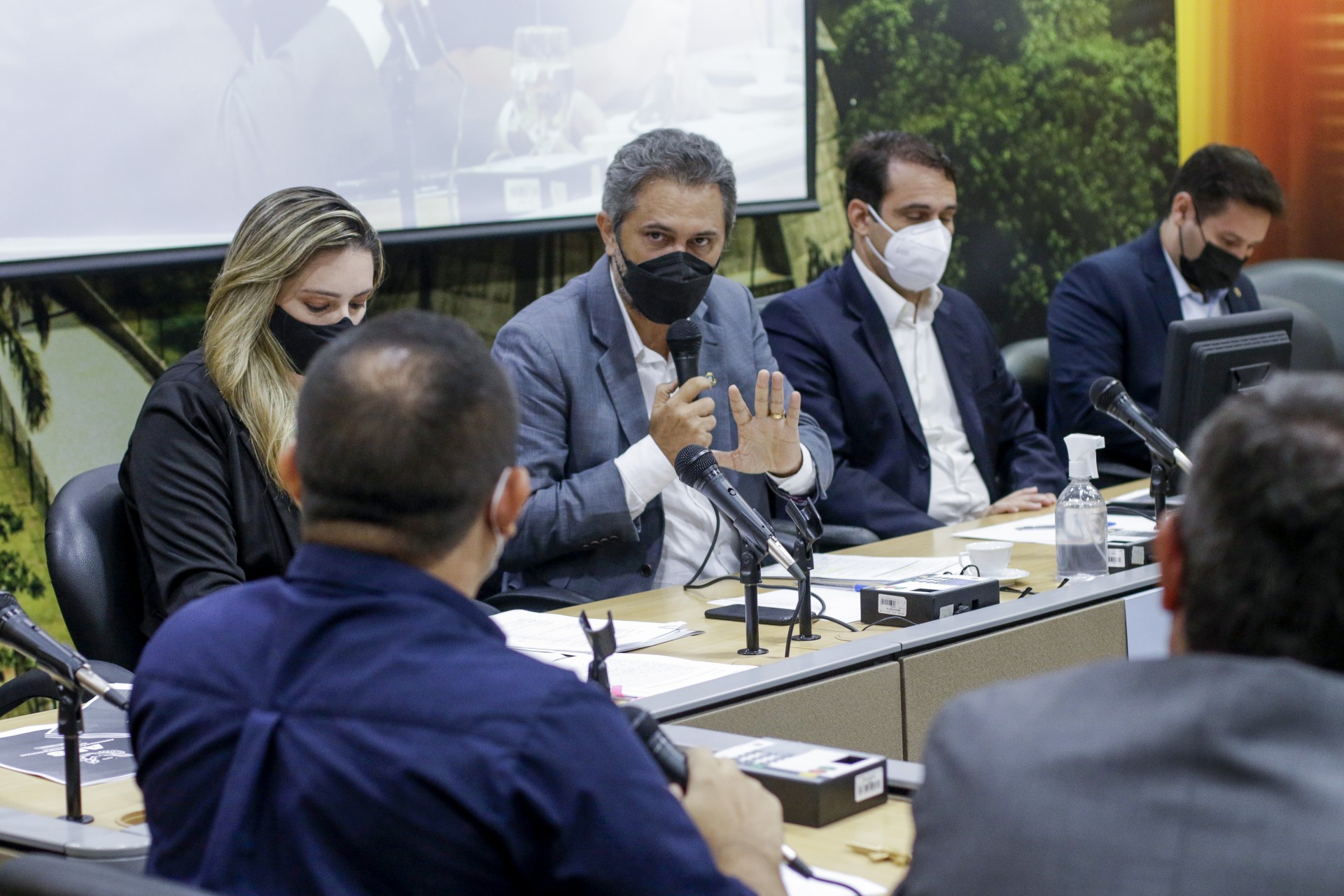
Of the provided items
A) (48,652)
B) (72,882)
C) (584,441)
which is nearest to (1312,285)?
(584,441)

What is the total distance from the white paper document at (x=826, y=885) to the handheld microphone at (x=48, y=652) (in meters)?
0.68

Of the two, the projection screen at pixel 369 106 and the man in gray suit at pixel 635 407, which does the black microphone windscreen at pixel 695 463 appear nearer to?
the man in gray suit at pixel 635 407

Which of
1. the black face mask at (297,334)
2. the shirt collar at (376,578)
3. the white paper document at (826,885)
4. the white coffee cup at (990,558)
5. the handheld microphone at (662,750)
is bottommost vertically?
the white paper document at (826,885)

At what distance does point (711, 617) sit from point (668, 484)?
44cm

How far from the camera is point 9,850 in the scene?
1.39 meters

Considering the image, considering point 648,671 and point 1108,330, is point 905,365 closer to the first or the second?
point 1108,330

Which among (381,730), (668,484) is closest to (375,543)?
(381,730)

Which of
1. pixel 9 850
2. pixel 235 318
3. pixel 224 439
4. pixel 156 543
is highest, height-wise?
pixel 235 318

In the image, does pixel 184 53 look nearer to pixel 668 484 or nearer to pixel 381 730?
pixel 668 484

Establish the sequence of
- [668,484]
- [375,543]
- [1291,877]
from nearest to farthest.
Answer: [1291,877] < [375,543] < [668,484]

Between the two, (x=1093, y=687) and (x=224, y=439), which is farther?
(x=224, y=439)

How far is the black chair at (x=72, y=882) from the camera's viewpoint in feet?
2.63

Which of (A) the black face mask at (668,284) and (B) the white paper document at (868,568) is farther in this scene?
(A) the black face mask at (668,284)

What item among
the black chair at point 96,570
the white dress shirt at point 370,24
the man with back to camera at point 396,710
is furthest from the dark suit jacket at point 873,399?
the man with back to camera at point 396,710
